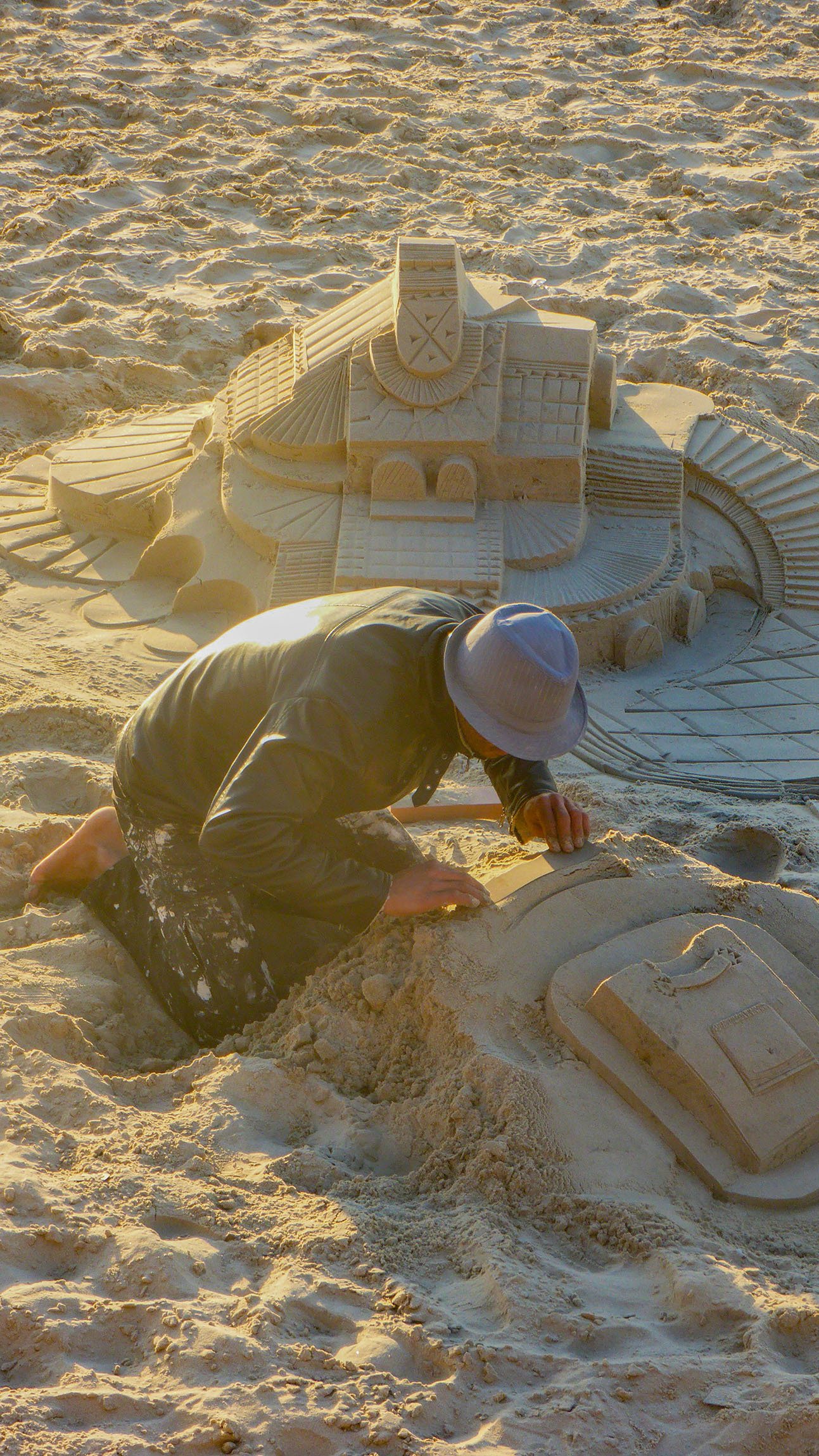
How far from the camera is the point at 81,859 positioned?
2.78 m

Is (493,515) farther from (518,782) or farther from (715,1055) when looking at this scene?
(715,1055)

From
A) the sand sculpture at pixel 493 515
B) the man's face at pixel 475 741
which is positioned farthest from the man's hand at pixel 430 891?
the sand sculpture at pixel 493 515

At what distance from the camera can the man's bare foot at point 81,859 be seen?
9.11 feet

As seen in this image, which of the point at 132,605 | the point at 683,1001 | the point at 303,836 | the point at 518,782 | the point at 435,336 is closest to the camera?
the point at 683,1001

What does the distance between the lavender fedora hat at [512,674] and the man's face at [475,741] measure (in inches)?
0.9

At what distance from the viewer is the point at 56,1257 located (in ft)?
5.76

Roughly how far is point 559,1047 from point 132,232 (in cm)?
509

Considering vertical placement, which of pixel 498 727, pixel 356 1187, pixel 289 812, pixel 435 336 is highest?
pixel 435 336

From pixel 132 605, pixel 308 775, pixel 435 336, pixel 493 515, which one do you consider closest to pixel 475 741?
pixel 308 775

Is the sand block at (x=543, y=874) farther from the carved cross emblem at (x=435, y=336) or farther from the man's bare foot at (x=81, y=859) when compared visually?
the carved cross emblem at (x=435, y=336)

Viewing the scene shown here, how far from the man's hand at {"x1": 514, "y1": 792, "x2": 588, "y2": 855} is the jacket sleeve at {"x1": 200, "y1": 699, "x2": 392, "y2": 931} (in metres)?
0.35

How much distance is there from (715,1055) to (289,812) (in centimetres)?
82

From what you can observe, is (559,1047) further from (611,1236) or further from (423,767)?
(423,767)

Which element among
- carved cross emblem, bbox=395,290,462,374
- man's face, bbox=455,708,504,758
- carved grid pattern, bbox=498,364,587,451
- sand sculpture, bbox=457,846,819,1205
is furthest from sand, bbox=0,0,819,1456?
carved cross emblem, bbox=395,290,462,374
